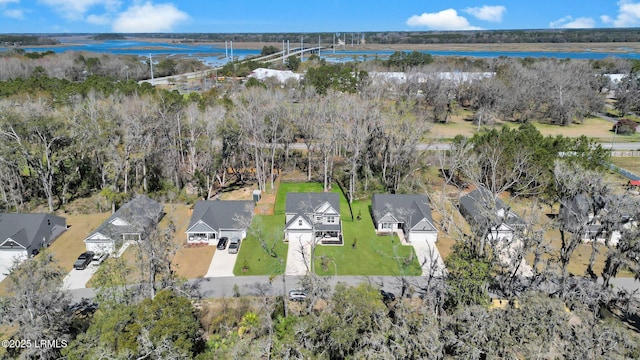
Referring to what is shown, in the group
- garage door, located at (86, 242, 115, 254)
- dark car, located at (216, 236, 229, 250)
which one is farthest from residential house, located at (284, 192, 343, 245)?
garage door, located at (86, 242, 115, 254)

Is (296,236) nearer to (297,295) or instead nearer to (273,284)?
(273,284)

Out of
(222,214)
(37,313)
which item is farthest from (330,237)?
(37,313)

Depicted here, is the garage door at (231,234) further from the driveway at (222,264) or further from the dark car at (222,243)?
the driveway at (222,264)

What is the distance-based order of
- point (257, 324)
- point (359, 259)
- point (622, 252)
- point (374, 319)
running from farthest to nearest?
point (359, 259) < point (622, 252) < point (257, 324) < point (374, 319)

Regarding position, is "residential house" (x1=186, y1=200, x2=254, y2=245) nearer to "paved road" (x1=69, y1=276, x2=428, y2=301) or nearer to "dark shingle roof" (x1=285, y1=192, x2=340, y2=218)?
"dark shingle roof" (x1=285, y1=192, x2=340, y2=218)

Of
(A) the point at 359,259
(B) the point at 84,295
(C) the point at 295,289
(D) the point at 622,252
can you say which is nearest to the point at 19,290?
(B) the point at 84,295

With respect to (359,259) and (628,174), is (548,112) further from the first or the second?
(359,259)

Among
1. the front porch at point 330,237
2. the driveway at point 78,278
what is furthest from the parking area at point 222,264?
the driveway at point 78,278
